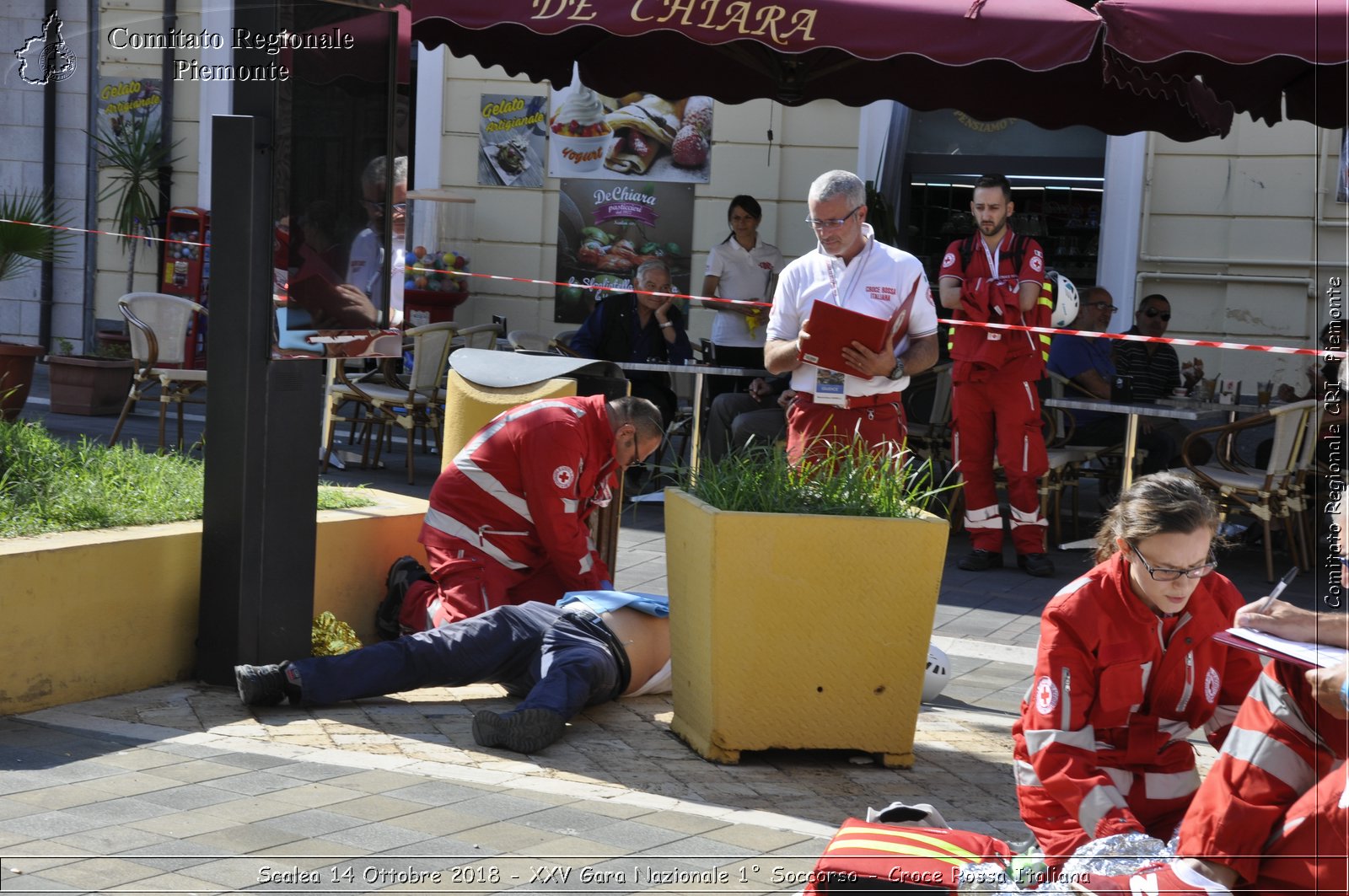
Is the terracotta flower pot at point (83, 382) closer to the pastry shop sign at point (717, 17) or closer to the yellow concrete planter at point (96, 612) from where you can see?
the pastry shop sign at point (717, 17)

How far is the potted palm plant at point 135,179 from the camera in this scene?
14.6 m

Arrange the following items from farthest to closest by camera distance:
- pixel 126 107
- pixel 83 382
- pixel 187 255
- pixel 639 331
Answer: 1. pixel 126 107
2. pixel 187 255
3. pixel 83 382
4. pixel 639 331

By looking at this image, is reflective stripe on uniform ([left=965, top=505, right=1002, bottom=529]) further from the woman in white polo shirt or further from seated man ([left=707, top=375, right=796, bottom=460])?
the woman in white polo shirt

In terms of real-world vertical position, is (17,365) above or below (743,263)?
below

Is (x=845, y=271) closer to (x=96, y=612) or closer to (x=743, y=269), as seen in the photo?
(x=96, y=612)

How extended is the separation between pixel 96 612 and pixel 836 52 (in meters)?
6.65

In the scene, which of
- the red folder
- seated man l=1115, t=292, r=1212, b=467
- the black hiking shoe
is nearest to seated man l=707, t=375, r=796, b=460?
seated man l=1115, t=292, r=1212, b=467

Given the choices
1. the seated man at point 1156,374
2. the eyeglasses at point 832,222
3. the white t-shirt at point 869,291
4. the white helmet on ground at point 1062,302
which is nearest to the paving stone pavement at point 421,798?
the white t-shirt at point 869,291

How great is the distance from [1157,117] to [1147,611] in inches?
295

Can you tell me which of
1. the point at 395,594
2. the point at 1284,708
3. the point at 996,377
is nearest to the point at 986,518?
the point at 996,377

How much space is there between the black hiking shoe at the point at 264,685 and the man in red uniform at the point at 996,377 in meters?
4.30

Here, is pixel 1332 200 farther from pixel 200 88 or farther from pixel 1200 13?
pixel 200 88

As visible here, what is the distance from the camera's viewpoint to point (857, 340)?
599cm

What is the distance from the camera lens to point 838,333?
6023mm
